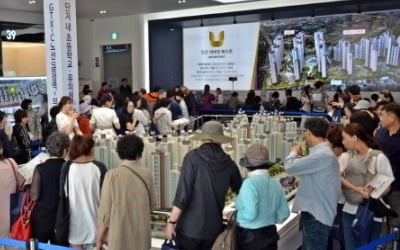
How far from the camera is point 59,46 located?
7.03 m

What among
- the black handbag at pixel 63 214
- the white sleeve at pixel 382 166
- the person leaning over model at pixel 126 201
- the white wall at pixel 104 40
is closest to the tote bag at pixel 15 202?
the black handbag at pixel 63 214

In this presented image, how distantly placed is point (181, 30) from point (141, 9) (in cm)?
278

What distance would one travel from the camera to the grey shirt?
119 inches

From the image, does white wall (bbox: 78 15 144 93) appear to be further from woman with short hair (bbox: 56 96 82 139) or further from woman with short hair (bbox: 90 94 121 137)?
woman with short hair (bbox: 56 96 82 139)

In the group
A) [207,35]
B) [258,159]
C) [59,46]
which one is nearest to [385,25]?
[207,35]

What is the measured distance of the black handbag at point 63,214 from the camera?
313 cm

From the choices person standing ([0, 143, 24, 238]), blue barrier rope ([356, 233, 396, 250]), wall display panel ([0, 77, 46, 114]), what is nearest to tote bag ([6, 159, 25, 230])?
person standing ([0, 143, 24, 238])

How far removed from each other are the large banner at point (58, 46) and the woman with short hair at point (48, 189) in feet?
13.1

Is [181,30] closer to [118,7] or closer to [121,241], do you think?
[118,7]

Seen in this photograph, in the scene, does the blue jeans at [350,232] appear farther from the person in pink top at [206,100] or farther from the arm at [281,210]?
the person in pink top at [206,100]

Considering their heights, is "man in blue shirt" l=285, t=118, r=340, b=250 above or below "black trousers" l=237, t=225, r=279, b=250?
above

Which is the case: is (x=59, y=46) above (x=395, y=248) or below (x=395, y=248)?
above

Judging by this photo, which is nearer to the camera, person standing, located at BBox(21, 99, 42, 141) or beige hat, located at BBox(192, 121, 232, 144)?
beige hat, located at BBox(192, 121, 232, 144)

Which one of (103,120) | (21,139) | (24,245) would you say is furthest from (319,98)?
(24,245)
